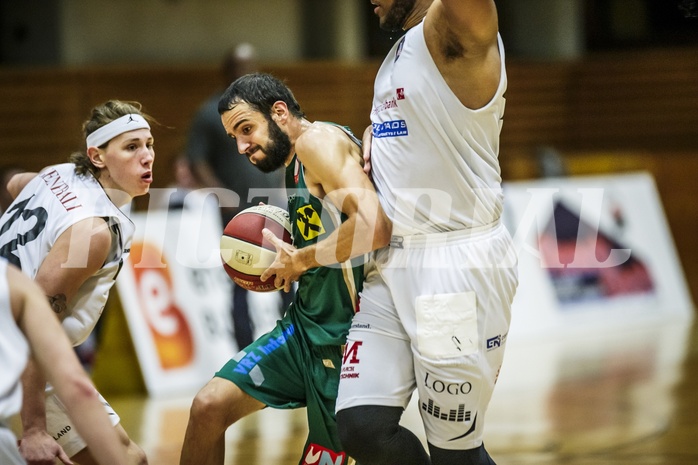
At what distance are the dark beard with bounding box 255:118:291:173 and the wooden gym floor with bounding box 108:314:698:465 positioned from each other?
7.89ft

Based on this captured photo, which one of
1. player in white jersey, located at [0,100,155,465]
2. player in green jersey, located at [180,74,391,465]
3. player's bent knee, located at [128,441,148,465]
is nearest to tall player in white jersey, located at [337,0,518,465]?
player in green jersey, located at [180,74,391,465]

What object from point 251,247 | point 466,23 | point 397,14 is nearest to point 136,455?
point 251,247

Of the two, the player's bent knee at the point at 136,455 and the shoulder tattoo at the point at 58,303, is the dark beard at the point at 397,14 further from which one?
the player's bent knee at the point at 136,455

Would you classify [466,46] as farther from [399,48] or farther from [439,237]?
[439,237]

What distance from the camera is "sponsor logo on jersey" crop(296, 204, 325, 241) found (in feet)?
14.5

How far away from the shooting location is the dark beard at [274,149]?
14.5ft

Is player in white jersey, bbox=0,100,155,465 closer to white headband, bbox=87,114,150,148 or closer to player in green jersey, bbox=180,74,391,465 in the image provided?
white headband, bbox=87,114,150,148

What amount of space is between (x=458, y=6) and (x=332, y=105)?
34.3ft

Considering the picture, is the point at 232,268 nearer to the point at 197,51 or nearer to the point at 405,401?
the point at 405,401

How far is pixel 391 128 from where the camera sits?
4.00 m

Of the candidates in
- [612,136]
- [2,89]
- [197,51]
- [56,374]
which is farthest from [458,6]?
[612,136]

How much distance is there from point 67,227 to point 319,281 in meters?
1.09

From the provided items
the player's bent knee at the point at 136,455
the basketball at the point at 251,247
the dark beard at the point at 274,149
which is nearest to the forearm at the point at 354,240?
the basketball at the point at 251,247

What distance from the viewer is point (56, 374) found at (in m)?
2.80
